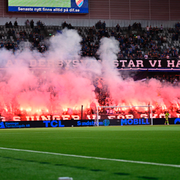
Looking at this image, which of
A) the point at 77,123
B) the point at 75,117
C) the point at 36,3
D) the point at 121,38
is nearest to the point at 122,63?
the point at 121,38

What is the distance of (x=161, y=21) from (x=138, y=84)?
1142 centimetres

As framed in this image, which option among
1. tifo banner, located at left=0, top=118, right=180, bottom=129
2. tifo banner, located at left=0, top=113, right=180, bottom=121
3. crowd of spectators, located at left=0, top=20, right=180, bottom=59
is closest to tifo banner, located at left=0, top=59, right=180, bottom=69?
crowd of spectators, located at left=0, top=20, right=180, bottom=59

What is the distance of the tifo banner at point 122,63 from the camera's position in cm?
3209

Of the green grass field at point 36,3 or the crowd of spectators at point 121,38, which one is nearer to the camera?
the crowd of spectators at point 121,38

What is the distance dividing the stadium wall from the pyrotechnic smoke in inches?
243

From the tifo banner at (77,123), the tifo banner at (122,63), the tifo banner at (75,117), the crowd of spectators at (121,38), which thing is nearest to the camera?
the tifo banner at (77,123)

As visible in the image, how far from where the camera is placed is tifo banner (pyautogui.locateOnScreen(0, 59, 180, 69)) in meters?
32.1

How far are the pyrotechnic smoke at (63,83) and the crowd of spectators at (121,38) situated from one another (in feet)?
4.30

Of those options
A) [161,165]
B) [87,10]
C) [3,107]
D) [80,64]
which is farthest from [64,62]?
[161,165]

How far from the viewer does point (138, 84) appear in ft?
113

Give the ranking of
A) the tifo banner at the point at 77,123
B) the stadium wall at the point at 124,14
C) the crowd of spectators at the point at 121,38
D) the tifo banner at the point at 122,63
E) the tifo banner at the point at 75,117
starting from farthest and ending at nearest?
the stadium wall at the point at 124,14 → the crowd of spectators at the point at 121,38 → the tifo banner at the point at 122,63 → the tifo banner at the point at 75,117 → the tifo banner at the point at 77,123

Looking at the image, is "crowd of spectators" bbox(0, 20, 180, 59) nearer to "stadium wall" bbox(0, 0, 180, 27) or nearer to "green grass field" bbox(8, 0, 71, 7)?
"stadium wall" bbox(0, 0, 180, 27)

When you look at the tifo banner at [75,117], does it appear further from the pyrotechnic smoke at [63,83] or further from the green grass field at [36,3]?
the green grass field at [36,3]

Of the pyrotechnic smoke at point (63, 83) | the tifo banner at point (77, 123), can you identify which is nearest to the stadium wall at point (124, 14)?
the pyrotechnic smoke at point (63, 83)
